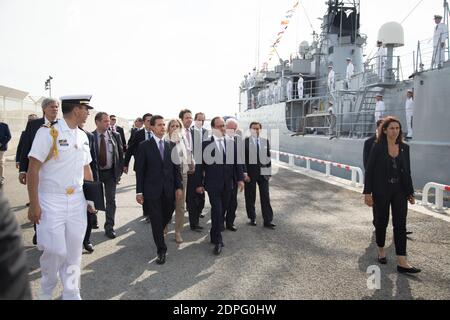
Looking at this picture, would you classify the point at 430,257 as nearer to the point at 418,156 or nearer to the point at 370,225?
the point at 370,225

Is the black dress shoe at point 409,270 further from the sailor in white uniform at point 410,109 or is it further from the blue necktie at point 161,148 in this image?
the sailor in white uniform at point 410,109

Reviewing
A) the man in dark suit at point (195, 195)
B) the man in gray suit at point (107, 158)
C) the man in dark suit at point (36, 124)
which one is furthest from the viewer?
the man in dark suit at point (195, 195)

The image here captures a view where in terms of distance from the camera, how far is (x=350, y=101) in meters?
16.1

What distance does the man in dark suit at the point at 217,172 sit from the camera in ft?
17.2

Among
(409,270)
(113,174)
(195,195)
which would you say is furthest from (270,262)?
(113,174)

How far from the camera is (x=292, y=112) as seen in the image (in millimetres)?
21734

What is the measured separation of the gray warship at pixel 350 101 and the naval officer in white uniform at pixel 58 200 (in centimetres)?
957

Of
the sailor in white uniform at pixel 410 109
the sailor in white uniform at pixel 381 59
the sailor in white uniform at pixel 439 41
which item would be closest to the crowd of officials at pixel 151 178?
the sailor in white uniform at pixel 439 41

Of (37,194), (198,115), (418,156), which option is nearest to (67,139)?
(37,194)

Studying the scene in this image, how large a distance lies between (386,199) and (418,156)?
6889 mm

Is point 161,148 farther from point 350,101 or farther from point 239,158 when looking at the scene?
point 350,101

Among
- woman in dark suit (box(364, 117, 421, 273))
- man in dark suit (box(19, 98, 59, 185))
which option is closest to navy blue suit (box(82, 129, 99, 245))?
man in dark suit (box(19, 98, 59, 185))

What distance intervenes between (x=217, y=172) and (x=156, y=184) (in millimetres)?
1076

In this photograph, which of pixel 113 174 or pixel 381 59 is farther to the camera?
pixel 381 59
